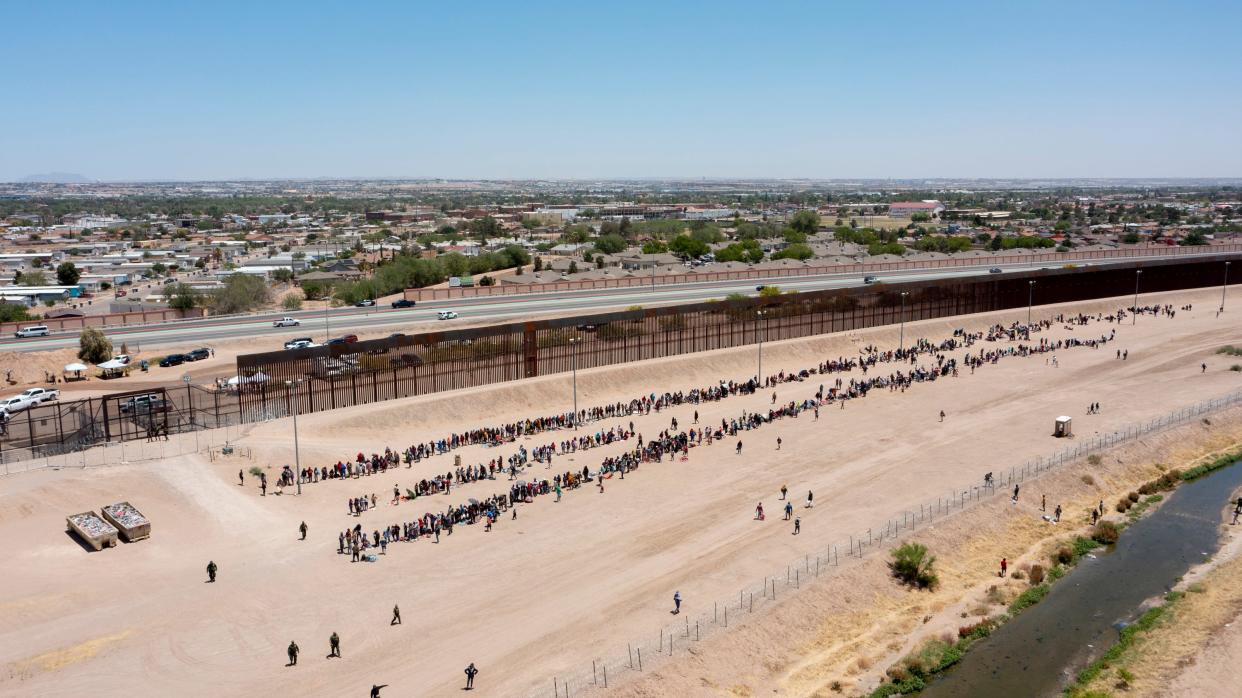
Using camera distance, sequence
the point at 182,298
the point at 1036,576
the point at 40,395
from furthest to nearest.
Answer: the point at 182,298 < the point at 40,395 < the point at 1036,576

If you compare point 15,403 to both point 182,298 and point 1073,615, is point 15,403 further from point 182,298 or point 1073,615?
point 1073,615

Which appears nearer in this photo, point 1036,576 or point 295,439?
point 1036,576

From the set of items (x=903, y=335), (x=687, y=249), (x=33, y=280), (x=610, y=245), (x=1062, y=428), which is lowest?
(x=1062, y=428)

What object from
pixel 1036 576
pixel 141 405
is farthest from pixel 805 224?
pixel 1036 576

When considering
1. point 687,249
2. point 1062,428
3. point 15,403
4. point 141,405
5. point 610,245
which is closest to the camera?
point 141,405

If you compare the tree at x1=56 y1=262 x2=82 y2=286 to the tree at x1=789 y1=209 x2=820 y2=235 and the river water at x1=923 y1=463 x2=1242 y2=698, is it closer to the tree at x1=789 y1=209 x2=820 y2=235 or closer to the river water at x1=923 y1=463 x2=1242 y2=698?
the river water at x1=923 y1=463 x2=1242 y2=698
